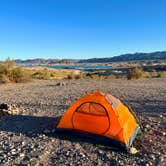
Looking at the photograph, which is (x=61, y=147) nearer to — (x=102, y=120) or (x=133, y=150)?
(x=102, y=120)

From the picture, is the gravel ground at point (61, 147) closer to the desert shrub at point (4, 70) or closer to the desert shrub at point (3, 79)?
the desert shrub at point (3, 79)

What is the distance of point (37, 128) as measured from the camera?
1002 centimetres

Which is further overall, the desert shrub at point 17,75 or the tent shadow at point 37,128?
the desert shrub at point 17,75

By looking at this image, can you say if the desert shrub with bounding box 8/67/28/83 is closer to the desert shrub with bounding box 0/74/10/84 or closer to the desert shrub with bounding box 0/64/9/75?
the desert shrub with bounding box 0/64/9/75

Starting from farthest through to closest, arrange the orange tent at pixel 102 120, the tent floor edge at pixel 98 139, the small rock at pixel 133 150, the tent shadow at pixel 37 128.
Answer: the tent shadow at pixel 37 128
the orange tent at pixel 102 120
the tent floor edge at pixel 98 139
the small rock at pixel 133 150

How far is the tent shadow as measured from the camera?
330 inches

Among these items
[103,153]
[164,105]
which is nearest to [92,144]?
[103,153]

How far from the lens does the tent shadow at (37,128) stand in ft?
27.5

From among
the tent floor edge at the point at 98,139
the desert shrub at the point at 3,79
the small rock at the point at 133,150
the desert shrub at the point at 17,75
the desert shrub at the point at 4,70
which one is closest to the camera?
the small rock at the point at 133,150

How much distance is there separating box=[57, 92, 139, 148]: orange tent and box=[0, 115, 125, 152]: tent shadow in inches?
8.8

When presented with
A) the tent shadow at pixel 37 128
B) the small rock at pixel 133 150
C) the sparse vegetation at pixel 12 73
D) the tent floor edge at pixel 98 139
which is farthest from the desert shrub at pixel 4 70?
the small rock at pixel 133 150

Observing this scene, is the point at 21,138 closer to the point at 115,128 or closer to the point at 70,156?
the point at 70,156

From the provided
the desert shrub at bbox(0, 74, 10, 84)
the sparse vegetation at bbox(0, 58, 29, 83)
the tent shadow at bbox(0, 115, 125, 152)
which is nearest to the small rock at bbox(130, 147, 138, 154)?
the tent shadow at bbox(0, 115, 125, 152)

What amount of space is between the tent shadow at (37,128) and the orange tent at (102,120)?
0.22 meters
